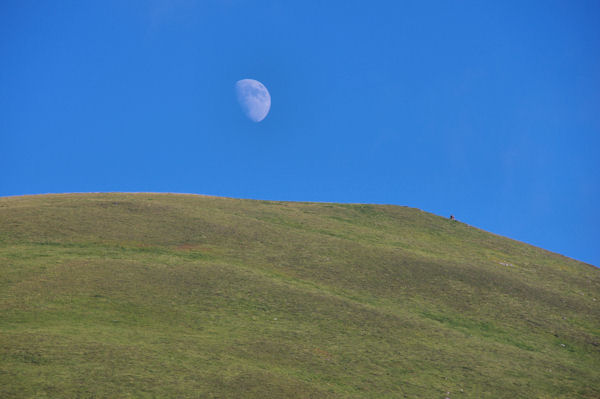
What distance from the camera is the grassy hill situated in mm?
22922

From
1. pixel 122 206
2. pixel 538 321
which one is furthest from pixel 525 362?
pixel 122 206

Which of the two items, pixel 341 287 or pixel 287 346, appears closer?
pixel 287 346

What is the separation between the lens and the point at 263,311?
32250 millimetres

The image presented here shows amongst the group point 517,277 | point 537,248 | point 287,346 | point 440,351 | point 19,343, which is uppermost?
point 537,248

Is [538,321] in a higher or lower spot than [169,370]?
higher

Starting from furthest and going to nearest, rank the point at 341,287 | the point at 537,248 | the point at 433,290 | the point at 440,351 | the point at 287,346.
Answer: the point at 537,248
the point at 433,290
the point at 341,287
the point at 440,351
the point at 287,346

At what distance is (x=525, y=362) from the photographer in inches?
1249

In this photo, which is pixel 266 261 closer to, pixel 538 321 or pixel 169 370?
pixel 169 370

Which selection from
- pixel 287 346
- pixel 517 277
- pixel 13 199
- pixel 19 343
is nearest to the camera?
pixel 19 343

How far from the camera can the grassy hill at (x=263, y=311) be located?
75.2ft

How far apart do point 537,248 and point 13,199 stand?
71659 millimetres

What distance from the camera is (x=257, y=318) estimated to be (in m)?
31.0

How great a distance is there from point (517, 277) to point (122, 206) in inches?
1731

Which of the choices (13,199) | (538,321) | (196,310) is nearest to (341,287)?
(196,310)
